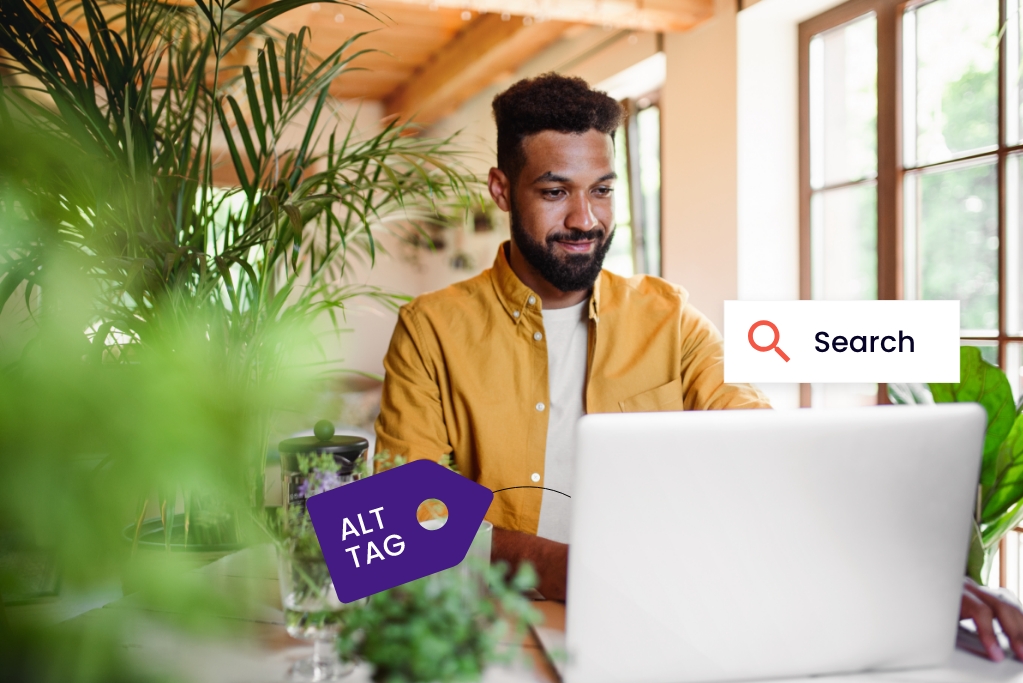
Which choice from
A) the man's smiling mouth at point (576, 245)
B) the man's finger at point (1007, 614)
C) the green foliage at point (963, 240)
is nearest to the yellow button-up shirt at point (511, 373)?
the man's smiling mouth at point (576, 245)

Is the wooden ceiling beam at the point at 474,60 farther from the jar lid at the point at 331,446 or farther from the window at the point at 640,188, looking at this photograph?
the jar lid at the point at 331,446

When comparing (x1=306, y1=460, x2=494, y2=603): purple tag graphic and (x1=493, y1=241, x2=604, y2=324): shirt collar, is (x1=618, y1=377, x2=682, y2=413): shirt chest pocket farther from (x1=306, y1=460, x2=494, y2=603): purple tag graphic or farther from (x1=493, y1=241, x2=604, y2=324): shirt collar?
(x1=306, y1=460, x2=494, y2=603): purple tag graphic

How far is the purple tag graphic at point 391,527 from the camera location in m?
0.67

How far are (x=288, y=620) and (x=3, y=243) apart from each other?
562 mm

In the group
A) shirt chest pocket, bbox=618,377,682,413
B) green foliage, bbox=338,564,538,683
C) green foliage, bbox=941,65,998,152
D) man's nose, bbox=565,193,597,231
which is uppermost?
green foliage, bbox=941,65,998,152

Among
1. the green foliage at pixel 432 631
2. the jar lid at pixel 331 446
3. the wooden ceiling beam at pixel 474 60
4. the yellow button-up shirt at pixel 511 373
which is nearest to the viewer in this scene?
the green foliage at pixel 432 631

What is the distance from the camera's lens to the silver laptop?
61 centimetres

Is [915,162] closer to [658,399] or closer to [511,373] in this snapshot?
[658,399]

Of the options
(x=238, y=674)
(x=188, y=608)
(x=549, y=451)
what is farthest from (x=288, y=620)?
(x=549, y=451)

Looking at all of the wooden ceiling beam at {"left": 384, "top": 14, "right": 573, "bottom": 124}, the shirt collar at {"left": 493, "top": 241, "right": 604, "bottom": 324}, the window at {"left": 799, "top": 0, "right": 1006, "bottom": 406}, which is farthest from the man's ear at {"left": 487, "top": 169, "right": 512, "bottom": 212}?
the wooden ceiling beam at {"left": 384, "top": 14, "right": 573, "bottom": 124}

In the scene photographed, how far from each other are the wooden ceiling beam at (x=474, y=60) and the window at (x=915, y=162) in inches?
58.5

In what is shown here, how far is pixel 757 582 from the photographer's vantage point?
0.64 meters

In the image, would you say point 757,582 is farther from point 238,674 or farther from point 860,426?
point 238,674

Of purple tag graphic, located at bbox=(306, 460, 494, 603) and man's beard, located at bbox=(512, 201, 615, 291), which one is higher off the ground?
man's beard, located at bbox=(512, 201, 615, 291)
